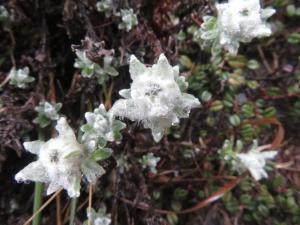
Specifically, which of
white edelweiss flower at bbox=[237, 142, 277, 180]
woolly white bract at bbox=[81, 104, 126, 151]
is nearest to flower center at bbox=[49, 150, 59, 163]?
woolly white bract at bbox=[81, 104, 126, 151]

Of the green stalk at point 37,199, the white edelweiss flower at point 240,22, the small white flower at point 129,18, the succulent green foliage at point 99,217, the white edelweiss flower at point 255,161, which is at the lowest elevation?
the succulent green foliage at point 99,217

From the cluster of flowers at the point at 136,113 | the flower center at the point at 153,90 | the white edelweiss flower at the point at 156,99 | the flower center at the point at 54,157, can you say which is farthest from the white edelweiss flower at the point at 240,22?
the flower center at the point at 54,157

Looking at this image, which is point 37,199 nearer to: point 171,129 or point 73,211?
point 73,211

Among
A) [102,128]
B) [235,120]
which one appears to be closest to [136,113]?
[102,128]

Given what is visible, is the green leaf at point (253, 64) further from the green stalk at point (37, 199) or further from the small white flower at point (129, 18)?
the green stalk at point (37, 199)

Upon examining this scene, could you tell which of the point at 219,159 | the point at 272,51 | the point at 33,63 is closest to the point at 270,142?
the point at 219,159

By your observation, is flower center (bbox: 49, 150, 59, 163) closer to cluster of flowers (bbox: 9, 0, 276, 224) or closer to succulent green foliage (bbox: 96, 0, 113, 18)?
cluster of flowers (bbox: 9, 0, 276, 224)

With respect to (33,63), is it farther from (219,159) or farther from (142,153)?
(219,159)
